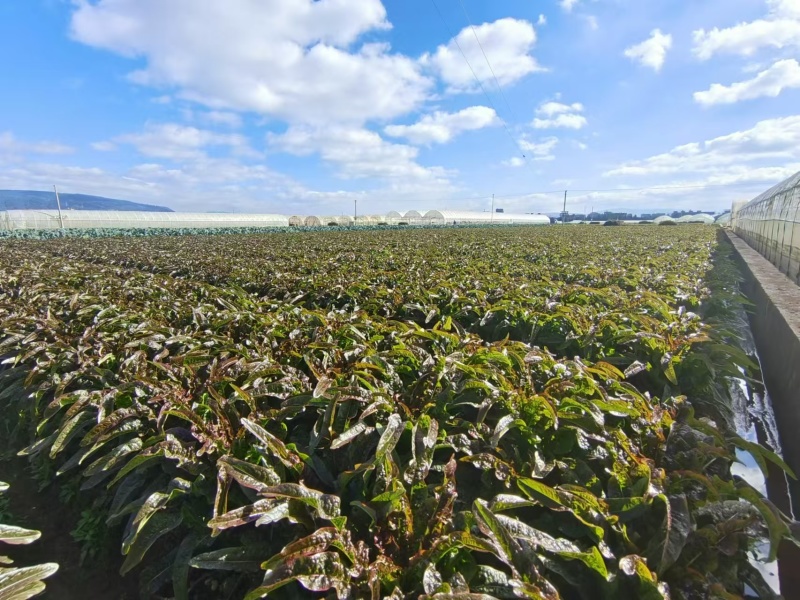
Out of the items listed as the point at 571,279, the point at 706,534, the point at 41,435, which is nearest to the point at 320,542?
the point at 706,534

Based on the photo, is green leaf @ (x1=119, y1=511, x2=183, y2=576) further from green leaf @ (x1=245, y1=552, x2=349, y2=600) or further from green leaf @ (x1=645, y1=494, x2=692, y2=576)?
green leaf @ (x1=645, y1=494, x2=692, y2=576)

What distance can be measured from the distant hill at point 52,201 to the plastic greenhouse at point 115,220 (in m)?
105

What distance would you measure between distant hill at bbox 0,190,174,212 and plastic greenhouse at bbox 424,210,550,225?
108m

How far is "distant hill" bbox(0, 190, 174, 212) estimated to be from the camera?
484ft

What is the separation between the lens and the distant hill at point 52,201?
147450mm

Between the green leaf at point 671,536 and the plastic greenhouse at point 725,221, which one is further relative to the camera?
the plastic greenhouse at point 725,221

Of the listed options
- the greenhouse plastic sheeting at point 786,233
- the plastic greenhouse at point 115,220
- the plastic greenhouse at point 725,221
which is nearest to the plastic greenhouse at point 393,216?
the plastic greenhouse at point 115,220

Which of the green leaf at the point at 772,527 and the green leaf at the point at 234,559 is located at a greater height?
the green leaf at the point at 772,527

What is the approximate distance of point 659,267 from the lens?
20.0 feet

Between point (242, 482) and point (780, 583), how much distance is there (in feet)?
7.75

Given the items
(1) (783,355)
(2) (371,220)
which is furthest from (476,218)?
(1) (783,355)

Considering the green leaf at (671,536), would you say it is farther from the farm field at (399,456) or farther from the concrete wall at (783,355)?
the concrete wall at (783,355)

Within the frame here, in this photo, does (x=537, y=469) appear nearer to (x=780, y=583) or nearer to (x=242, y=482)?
(x=242, y=482)

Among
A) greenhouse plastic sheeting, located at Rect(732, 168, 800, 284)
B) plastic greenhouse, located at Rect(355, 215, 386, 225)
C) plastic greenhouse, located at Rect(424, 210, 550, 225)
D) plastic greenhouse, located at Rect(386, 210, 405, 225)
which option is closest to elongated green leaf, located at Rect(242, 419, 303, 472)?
greenhouse plastic sheeting, located at Rect(732, 168, 800, 284)
